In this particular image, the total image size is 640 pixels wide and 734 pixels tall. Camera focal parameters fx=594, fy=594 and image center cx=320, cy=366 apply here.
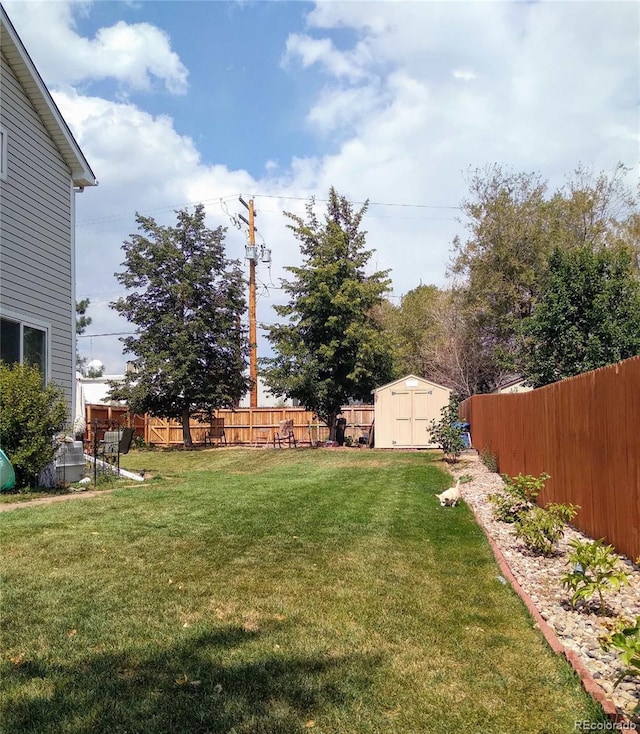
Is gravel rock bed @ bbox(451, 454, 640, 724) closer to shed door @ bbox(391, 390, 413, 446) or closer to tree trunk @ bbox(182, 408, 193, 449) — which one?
shed door @ bbox(391, 390, 413, 446)

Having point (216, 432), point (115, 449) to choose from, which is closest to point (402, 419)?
point (216, 432)

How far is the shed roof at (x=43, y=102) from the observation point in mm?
9195

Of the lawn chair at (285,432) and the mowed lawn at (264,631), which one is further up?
the lawn chair at (285,432)

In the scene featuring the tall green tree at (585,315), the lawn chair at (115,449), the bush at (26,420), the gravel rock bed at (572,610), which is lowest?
the gravel rock bed at (572,610)

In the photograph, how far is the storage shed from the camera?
2022 centimetres

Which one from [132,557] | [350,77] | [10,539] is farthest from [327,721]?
[350,77]

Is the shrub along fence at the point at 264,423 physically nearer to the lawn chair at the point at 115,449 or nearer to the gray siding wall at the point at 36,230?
the lawn chair at the point at 115,449

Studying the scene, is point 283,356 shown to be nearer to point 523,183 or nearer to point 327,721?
point 523,183

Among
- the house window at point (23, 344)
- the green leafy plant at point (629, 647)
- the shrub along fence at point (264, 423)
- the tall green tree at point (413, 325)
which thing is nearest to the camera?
the green leafy plant at point (629, 647)

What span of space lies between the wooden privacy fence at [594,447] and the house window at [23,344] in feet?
24.6

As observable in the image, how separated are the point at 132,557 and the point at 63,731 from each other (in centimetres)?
278

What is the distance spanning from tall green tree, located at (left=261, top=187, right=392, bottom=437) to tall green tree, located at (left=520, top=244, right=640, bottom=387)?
831cm

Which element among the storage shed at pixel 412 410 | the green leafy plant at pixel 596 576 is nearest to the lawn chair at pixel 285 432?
the storage shed at pixel 412 410

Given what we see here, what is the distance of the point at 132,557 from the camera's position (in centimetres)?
512
